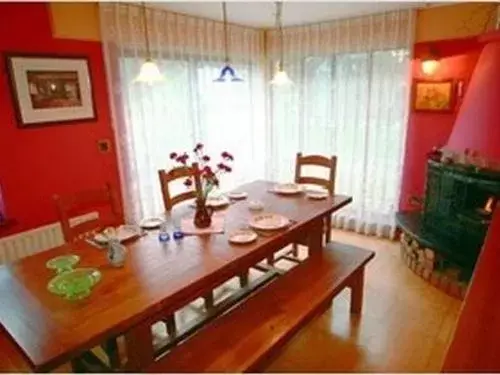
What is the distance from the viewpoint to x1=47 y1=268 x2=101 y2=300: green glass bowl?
1.52m

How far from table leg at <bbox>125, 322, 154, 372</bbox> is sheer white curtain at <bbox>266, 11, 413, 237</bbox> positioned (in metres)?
2.94

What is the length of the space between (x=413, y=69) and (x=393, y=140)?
2.26ft

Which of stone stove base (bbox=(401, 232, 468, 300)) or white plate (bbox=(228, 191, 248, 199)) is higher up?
white plate (bbox=(228, 191, 248, 199))

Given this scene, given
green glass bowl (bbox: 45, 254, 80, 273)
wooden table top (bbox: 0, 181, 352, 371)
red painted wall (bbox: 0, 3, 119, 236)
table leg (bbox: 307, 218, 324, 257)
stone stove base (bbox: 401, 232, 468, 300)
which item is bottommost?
stone stove base (bbox: 401, 232, 468, 300)

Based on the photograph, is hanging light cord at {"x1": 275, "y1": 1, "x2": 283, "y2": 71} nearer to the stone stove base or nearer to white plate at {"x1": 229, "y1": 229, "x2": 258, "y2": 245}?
white plate at {"x1": 229, "y1": 229, "x2": 258, "y2": 245}

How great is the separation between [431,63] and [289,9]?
1360mm

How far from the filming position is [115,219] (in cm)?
237

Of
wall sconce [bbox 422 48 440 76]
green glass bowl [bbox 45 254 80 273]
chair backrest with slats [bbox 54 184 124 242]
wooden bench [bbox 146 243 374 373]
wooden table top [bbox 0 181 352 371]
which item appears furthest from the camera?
wall sconce [bbox 422 48 440 76]

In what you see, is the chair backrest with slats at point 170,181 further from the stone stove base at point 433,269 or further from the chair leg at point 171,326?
the stone stove base at point 433,269

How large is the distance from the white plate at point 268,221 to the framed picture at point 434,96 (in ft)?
6.74

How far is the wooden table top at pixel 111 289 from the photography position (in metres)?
1.29

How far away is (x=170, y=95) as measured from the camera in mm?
3467

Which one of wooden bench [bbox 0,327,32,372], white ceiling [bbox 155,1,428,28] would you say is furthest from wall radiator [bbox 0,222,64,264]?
white ceiling [bbox 155,1,428,28]

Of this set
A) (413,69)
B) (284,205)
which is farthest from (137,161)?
(413,69)
